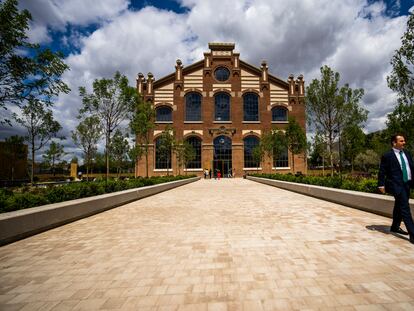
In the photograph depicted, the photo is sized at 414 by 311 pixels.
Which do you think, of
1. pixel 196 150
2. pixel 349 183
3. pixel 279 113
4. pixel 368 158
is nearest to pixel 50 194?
pixel 349 183

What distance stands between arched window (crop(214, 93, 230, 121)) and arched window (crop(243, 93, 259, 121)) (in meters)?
2.47

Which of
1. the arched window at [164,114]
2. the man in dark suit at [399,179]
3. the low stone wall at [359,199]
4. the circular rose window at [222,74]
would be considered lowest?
the low stone wall at [359,199]

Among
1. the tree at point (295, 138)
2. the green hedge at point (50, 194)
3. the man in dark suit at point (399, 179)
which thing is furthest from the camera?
the tree at point (295, 138)

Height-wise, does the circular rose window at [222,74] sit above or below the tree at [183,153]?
above

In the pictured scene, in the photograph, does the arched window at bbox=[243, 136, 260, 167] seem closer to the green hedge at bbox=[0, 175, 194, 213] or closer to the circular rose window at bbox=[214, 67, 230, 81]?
the circular rose window at bbox=[214, 67, 230, 81]

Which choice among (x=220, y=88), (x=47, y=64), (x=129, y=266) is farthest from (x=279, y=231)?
(x=220, y=88)

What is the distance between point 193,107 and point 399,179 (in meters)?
30.2

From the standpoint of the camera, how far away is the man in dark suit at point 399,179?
403cm

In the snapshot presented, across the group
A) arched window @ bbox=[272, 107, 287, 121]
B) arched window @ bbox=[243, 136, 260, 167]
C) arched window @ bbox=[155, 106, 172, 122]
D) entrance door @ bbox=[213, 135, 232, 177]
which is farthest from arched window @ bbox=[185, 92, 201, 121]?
arched window @ bbox=[272, 107, 287, 121]

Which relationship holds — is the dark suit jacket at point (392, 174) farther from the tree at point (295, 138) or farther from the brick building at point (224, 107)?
the brick building at point (224, 107)

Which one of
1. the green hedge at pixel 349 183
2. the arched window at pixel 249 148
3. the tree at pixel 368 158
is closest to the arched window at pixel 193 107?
the arched window at pixel 249 148

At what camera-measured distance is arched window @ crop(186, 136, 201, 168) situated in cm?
3219

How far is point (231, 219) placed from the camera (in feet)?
20.1

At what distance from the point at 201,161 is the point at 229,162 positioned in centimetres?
406
